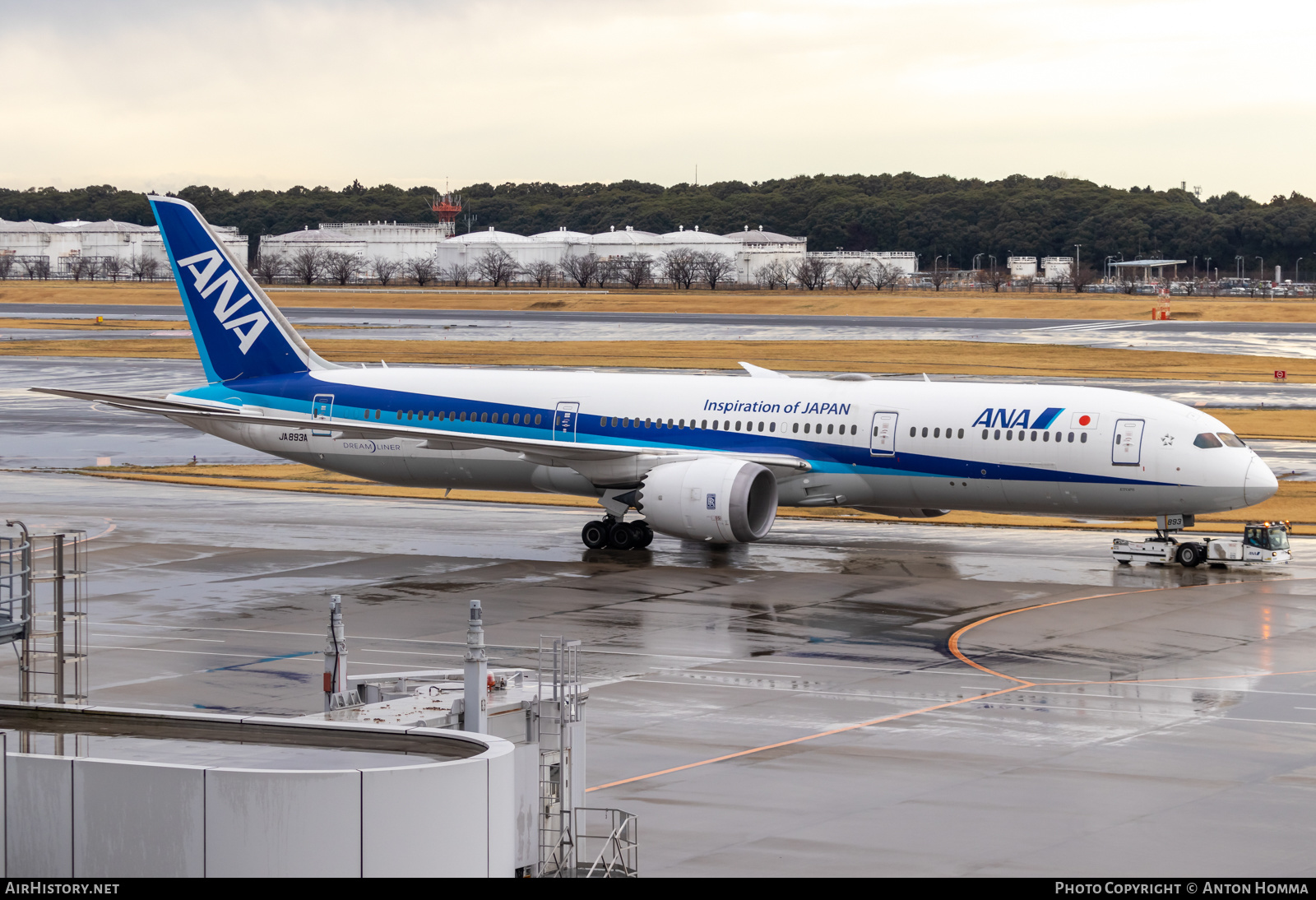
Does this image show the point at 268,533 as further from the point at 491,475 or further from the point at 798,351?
the point at 798,351

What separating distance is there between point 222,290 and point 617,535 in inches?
551

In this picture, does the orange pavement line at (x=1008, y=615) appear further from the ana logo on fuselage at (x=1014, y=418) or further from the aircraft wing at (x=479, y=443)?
the aircraft wing at (x=479, y=443)

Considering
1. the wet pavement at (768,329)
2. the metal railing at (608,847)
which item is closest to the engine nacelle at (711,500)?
the metal railing at (608,847)

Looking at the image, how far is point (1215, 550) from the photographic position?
38.2 m

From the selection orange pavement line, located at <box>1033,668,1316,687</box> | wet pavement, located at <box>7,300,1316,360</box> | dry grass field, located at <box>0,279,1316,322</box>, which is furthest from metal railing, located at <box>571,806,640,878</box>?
dry grass field, located at <box>0,279,1316,322</box>

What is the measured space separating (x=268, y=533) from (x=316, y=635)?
13.7m

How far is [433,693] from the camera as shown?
58.2 ft

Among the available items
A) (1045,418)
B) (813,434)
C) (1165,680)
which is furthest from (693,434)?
(1165,680)

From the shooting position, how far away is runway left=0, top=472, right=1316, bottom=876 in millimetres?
19000

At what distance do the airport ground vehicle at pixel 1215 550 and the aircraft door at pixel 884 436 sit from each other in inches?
230

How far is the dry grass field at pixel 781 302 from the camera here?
14962 cm

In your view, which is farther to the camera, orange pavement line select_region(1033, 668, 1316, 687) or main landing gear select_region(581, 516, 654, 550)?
main landing gear select_region(581, 516, 654, 550)

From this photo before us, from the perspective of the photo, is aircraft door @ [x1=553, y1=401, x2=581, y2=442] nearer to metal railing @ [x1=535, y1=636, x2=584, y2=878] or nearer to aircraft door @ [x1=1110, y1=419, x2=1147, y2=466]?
aircraft door @ [x1=1110, y1=419, x2=1147, y2=466]

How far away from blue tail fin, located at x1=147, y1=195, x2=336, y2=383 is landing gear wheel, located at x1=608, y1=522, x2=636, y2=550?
34.2 feet
